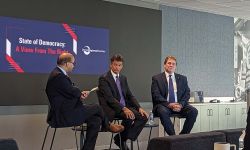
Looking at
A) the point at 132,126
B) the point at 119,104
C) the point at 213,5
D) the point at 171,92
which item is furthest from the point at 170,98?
the point at 213,5

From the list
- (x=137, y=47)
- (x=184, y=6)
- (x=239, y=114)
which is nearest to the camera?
(x=137, y=47)

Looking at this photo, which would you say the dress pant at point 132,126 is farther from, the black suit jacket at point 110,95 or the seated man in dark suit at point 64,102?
the seated man in dark suit at point 64,102

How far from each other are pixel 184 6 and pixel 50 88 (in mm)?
4335

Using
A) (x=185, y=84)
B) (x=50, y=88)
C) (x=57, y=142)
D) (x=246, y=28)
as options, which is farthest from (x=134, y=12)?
(x=246, y=28)

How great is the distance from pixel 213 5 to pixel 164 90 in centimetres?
290

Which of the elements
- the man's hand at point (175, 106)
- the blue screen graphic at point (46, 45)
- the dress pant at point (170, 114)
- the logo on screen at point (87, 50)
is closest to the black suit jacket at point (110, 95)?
the dress pant at point (170, 114)

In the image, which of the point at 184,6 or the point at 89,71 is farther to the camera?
the point at 184,6

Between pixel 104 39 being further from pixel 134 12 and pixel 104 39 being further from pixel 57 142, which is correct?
pixel 57 142

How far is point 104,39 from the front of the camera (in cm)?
752

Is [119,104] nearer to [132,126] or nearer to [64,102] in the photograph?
[132,126]

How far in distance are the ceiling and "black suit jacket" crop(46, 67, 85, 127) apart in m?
3.05

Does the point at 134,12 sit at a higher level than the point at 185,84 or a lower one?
higher

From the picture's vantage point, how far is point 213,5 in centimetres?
866

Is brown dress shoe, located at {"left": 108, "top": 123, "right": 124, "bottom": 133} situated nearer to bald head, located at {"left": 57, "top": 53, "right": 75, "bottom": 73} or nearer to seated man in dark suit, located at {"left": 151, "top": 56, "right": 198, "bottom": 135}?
seated man in dark suit, located at {"left": 151, "top": 56, "right": 198, "bottom": 135}
